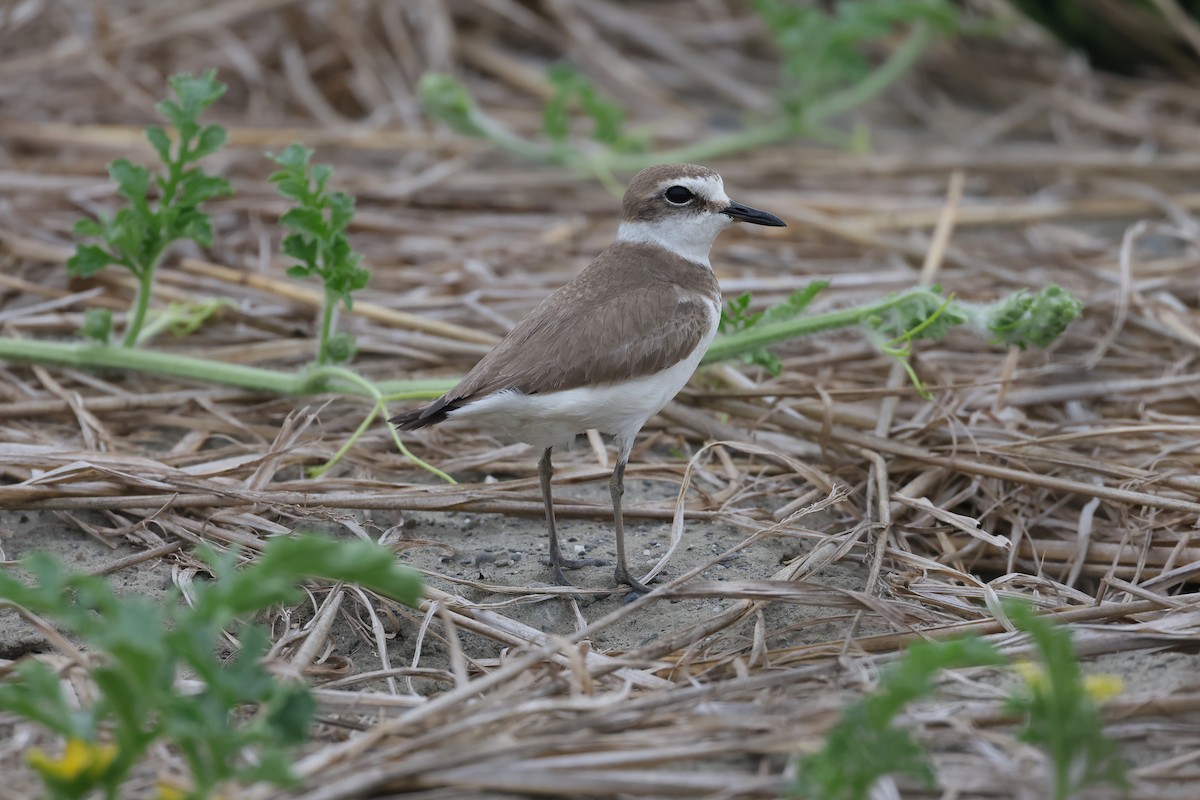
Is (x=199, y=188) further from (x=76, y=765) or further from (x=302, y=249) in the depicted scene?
(x=76, y=765)

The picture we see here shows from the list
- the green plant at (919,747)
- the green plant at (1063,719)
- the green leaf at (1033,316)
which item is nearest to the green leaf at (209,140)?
the green leaf at (1033,316)

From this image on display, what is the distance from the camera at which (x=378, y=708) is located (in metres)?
2.88

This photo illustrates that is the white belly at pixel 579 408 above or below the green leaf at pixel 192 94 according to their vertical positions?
below

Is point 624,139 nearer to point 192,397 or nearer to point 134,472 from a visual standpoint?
point 192,397

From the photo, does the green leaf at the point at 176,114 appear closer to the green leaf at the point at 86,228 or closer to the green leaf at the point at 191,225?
the green leaf at the point at 191,225

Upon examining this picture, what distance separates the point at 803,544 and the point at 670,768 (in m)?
1.49

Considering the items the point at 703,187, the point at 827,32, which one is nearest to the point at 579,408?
the point at 703,187

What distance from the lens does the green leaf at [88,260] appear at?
4.29 meters

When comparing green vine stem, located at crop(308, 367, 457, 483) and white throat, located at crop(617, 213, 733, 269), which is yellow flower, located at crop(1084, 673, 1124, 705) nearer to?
white throat, located at crop(617, 213, 733, 269)

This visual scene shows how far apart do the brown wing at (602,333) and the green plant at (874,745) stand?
152 centimetres

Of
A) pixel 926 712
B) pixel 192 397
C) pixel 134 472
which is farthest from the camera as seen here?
pixel 192 397

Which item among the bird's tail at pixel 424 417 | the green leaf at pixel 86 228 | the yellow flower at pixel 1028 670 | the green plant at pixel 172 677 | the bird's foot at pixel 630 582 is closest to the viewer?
the green plant at pixel 172 677

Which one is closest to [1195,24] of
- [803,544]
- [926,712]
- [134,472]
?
[803,544]

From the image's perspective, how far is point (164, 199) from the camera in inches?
166
